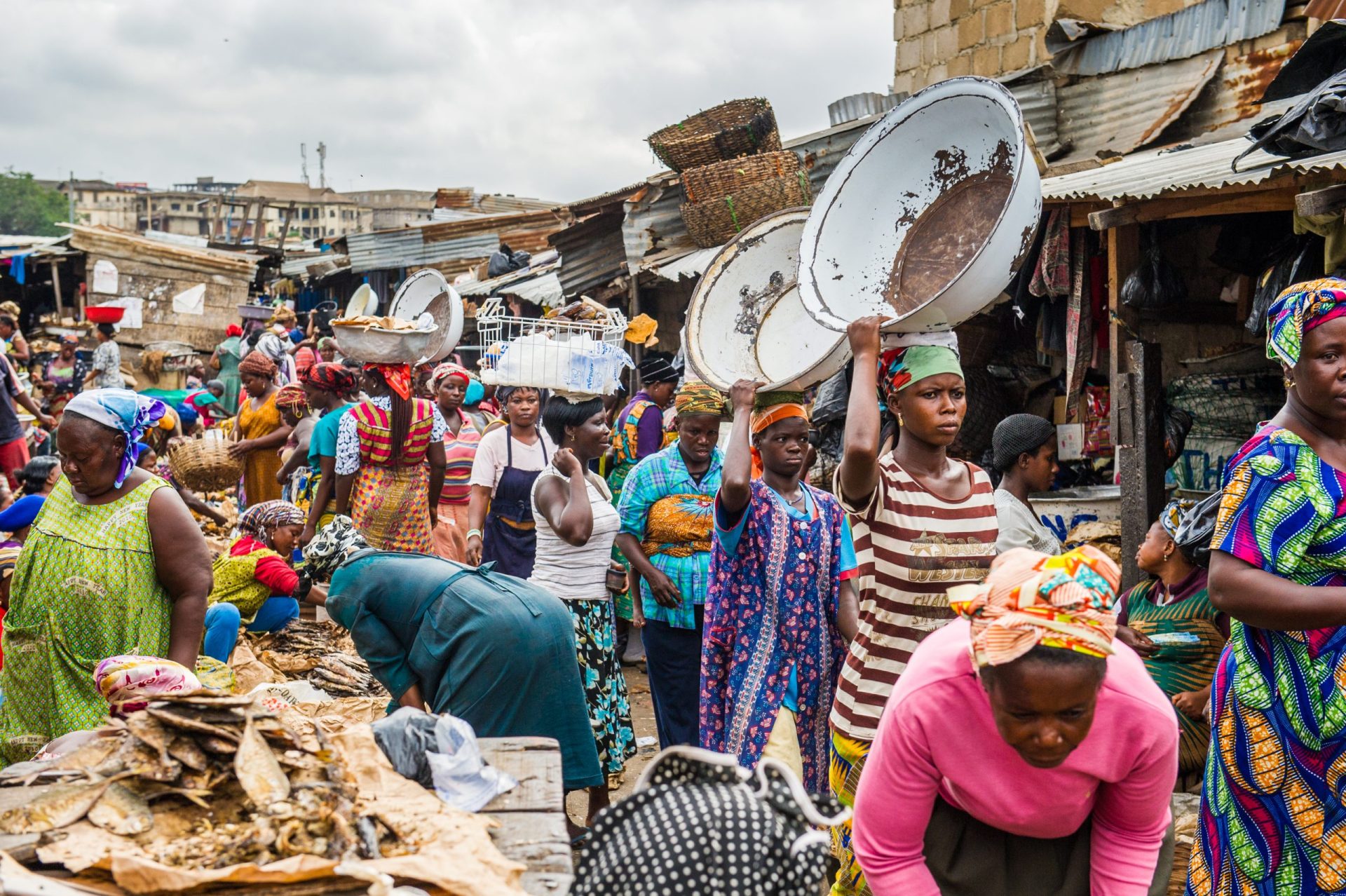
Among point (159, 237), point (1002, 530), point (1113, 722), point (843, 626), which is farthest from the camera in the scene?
point (159, 237)

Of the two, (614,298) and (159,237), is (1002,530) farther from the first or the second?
(159,237)

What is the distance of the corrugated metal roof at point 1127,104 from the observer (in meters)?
8.58

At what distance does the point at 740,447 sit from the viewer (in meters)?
3.74

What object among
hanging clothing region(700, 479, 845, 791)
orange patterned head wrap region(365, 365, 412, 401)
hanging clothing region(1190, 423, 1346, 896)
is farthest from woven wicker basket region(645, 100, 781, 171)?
hanging clothing region(1190, 423, 1346, 896)

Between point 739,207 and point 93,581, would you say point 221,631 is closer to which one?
point 93,581

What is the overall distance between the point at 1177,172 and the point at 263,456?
6.69 metres

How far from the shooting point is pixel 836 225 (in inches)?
139

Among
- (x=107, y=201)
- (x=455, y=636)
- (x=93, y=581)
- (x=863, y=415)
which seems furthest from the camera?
(x=107, y=201)

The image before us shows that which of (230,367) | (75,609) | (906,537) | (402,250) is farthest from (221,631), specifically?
(402,250)

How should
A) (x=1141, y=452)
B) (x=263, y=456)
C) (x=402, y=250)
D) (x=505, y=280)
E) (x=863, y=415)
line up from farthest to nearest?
→ (x=402, y=250)
(x=505, y=280)
(x=263, y=456)
(x=1141, y=452)
(x=863, y=415)

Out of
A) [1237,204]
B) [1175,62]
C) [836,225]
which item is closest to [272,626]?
[836,225]

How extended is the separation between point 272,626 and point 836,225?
4.38 m

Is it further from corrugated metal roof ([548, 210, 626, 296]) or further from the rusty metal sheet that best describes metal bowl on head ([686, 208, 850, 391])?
corrugated metal roof ([548, 210, 626, 296])

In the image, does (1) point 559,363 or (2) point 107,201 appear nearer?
(1) point 559,363
